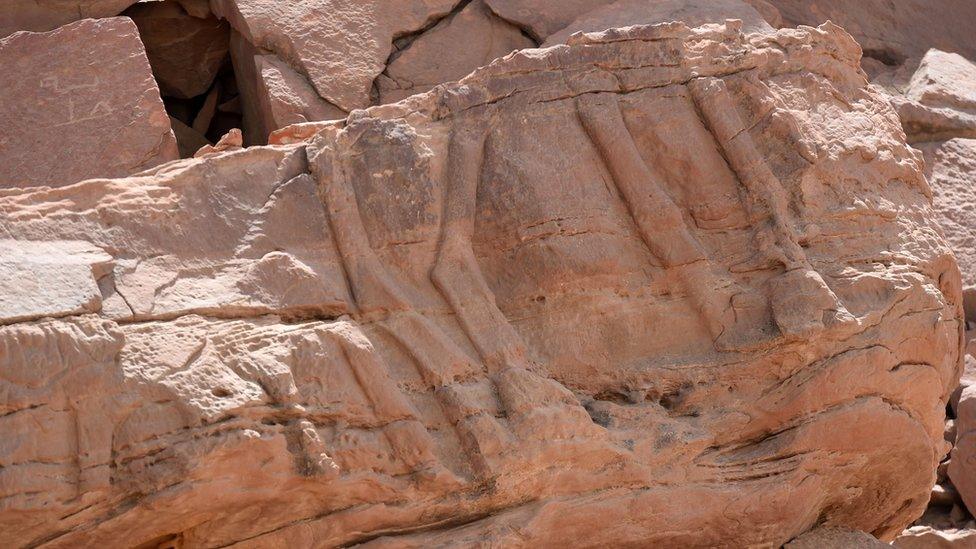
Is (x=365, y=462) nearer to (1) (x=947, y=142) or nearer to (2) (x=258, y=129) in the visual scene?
(2) (x=258, y=129)

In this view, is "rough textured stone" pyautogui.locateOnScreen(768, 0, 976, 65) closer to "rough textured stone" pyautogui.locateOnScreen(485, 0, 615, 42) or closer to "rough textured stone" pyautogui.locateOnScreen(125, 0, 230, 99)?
"rough textured stone" pyautogui.locateOnScreen(485, 0, 615, 42)

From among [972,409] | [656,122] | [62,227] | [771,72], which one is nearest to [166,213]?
[62,227]

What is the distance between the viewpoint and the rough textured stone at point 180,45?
5941 millimetres

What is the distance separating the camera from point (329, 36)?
562 cm

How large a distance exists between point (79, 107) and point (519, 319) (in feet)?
7.43

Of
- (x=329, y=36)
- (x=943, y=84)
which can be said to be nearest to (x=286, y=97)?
(x=329, y=36)

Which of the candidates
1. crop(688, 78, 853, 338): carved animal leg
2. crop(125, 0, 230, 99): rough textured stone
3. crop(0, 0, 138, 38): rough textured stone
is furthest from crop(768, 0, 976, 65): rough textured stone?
crop(0, 0, 138, 38): rough textured stone

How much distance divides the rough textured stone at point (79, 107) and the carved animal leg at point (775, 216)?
2293mm

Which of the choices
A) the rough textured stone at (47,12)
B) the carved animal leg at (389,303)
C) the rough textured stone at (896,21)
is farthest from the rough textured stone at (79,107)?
the rough textured stone at (896,21)

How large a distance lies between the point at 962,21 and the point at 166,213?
5.68 m

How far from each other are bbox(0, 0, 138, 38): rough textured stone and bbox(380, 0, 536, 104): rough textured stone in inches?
50.2

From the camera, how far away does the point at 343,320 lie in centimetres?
359

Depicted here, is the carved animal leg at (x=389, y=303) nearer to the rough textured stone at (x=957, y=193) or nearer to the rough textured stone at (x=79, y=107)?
the rough textured stone at (x=79, y=107)

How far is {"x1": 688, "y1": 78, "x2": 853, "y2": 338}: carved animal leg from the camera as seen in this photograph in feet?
12.5
